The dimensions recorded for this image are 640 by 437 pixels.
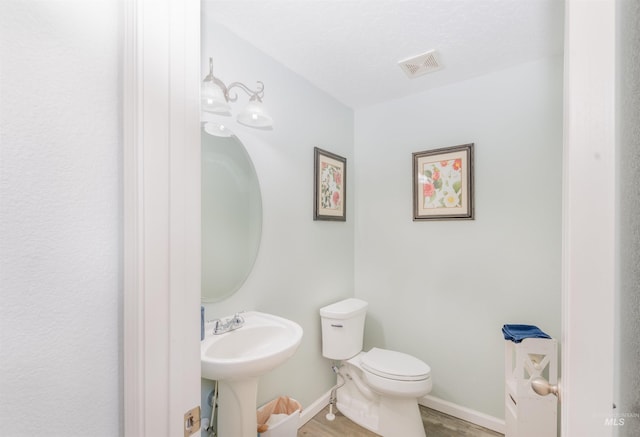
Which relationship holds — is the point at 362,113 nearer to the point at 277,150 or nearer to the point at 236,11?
the point at 277,150

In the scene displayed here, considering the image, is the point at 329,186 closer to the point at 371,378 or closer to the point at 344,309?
the point at 344,309

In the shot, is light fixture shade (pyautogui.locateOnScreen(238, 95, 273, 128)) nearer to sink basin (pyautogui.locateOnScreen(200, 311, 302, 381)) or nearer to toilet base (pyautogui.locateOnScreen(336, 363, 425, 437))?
sink basin (pyautogui.locateOnScreen(200, 311, 302, 381))

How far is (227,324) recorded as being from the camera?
1.47 meters

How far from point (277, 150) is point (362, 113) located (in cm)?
105

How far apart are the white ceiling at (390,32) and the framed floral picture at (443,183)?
538mm

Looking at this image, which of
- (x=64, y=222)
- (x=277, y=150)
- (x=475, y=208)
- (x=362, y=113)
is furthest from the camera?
(x=362, y=113)

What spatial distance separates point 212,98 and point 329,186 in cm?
115

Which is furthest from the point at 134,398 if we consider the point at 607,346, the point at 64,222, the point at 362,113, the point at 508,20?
the point at 362,113

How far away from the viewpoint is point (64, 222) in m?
0.48

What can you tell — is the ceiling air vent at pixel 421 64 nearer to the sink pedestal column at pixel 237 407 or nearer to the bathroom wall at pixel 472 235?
the bathroom wall at pixel 472 235

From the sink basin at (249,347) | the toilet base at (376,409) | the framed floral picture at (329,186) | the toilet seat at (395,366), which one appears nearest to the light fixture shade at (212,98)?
the framed floral picture at (329,186)

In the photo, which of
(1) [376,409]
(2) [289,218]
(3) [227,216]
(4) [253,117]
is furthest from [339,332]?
(4) [253,117]

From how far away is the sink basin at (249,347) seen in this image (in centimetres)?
115

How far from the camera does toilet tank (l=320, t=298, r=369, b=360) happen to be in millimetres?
2074
